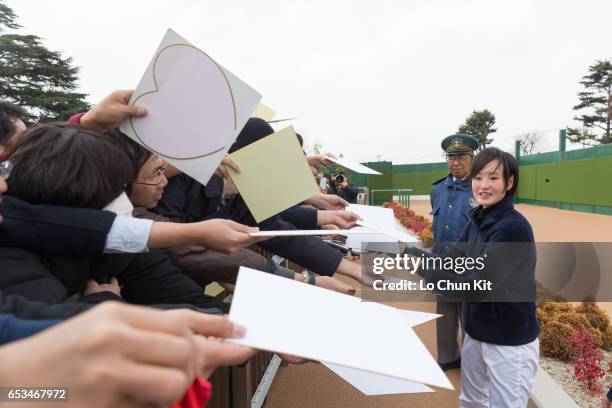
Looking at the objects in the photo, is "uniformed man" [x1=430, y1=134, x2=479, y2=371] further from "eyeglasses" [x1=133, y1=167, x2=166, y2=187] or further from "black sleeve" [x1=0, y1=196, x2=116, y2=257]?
"black sleeve" [x1=0, y1=196, x2=116, y2=257]

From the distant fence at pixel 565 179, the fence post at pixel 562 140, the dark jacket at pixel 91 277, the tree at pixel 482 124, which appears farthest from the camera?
the tree at pixel 482 124

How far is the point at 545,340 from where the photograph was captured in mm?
3398

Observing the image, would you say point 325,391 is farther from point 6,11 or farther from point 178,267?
point 6,11

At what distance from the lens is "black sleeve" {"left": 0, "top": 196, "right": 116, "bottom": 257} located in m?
0.92

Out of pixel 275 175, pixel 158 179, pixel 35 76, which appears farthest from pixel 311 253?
pixel 35 76

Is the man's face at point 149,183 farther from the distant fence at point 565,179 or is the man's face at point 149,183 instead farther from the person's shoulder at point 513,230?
the distant fence at point 565,179

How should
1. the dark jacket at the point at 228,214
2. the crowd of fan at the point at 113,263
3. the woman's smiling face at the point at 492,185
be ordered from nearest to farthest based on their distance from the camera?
the crowd of fan at the point at 113,263 → the dark jacket at the point at 228,214 → the woman's smiling face at the point at 492,185

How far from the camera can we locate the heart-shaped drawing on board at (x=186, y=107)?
3.72 ft

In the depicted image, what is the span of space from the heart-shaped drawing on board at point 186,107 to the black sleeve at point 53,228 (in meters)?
0.31

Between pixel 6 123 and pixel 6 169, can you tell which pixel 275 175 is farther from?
pixel 6 123

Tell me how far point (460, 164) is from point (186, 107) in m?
3.27

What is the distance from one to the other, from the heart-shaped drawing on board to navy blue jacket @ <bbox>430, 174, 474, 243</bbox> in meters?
2.85

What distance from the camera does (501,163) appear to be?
2.27 meters

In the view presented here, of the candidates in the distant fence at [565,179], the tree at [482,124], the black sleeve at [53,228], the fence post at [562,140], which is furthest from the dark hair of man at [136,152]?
the tree at [482,124]
